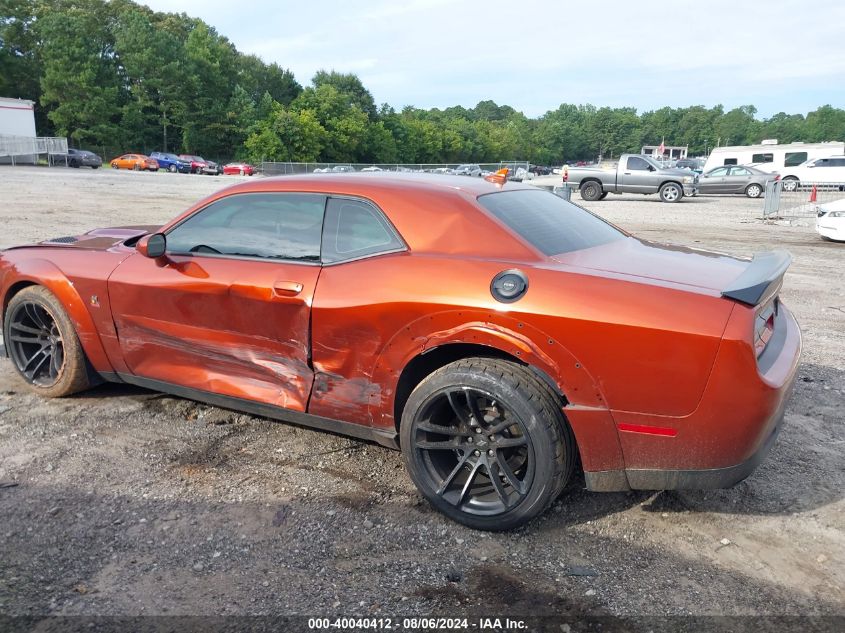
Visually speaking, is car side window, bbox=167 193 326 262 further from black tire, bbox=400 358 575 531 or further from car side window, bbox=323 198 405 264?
black tire, bbox=400 358 575 531

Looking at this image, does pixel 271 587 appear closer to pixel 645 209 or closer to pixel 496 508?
pixel 496 508

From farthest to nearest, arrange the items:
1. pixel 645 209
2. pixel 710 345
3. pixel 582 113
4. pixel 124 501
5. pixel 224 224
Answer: pixel 582 113, pixel 645 209, pixel 224 224, pixel 124 501, pixel 710 345

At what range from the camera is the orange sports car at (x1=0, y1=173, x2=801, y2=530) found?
260cm

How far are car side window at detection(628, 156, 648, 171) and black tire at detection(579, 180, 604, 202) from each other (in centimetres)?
138

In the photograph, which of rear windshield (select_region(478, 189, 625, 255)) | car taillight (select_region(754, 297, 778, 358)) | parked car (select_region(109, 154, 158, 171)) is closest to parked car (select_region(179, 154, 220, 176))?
parked car (select_region(109, 154, 158, 171))

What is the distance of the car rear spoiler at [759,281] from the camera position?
8.47ft

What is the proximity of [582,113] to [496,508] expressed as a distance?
169714 mm

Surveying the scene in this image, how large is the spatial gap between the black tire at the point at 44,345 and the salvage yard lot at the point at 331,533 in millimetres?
163

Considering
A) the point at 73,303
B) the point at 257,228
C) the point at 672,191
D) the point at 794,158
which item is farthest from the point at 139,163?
the point at 257,228

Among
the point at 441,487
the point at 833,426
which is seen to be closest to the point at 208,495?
the point at 441,487

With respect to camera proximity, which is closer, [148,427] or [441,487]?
[441,487]

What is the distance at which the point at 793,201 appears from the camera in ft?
68.0

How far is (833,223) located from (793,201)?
919 centimetres

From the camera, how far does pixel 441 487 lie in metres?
3.00
